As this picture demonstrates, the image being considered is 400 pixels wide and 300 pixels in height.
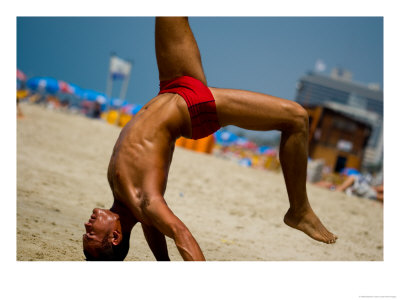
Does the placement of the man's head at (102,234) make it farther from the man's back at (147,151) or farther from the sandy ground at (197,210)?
the sandy ground at (197,210)

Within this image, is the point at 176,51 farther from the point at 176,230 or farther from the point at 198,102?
the point at 176,230

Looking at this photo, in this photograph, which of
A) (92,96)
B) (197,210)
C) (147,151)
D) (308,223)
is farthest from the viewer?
(92,96)

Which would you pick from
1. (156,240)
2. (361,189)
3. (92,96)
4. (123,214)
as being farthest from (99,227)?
(92,96)

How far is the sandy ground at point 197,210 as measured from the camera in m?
3.82

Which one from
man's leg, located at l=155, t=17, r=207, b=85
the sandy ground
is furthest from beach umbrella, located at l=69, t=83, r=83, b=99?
man's leg, located at l=155, t=17, r=207, b=85

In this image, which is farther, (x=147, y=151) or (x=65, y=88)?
(x=65, y=88)

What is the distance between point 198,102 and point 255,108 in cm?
38

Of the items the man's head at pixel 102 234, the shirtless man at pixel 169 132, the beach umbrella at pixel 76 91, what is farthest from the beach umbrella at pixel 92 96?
the man's head at pixel 102 234

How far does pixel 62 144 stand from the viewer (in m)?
9.55

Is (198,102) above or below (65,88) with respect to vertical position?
above

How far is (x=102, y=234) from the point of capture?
253 cm
